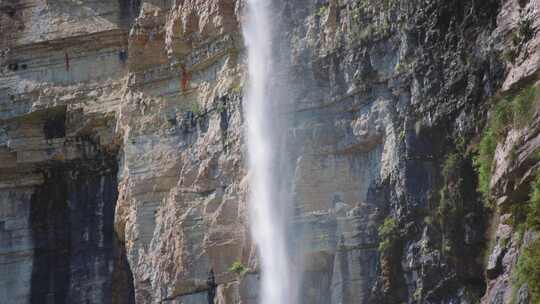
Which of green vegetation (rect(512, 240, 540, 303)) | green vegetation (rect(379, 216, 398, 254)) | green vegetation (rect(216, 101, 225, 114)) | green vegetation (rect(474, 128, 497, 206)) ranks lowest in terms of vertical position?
green vegetation (rect(512, 240, 540, 303))

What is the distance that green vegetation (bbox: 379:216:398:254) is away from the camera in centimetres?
2385

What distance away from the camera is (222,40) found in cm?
2903

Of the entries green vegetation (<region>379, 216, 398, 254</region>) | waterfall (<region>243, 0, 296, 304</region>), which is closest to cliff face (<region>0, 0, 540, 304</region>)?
green vegetation (<region>379, 216, 398, 254</region>)

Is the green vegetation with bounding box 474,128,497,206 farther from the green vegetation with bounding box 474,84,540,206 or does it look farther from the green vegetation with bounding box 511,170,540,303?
the green vegetation with bounding box 511,170,540,303

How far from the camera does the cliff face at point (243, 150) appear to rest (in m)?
22.8

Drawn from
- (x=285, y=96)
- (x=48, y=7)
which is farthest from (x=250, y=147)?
(x=48, y=7)

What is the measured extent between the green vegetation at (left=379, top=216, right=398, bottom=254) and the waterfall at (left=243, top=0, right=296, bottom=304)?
215cm

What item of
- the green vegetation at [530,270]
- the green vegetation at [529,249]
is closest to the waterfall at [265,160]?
the green vegetation at [529,249]

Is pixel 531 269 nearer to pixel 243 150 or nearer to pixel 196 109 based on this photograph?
pixel 243 150

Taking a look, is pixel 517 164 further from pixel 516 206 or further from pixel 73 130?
pixel 73 130

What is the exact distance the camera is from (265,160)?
87.8ft

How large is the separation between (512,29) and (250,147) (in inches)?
275

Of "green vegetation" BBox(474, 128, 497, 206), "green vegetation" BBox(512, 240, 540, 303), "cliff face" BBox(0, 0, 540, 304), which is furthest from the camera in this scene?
"cliff face" BBox(0, 0, 540, 304)

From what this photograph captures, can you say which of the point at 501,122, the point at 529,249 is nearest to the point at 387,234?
the point at 501,122
